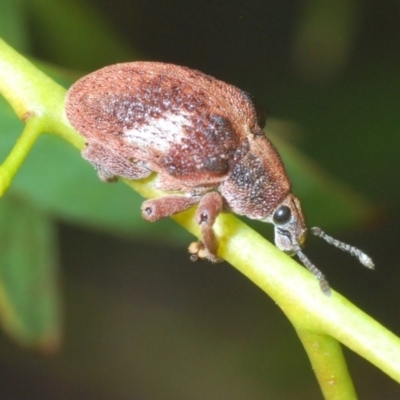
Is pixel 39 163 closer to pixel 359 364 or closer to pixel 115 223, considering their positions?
pixel 115 223

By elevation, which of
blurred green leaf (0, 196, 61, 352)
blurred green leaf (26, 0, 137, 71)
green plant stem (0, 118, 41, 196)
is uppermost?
green plant stem (0, 118, 41, 196)

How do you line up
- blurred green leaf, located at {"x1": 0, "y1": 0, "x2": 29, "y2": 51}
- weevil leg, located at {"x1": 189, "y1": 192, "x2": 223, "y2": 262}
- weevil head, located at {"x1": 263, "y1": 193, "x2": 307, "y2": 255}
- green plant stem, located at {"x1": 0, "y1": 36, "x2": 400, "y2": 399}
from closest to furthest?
1. green plant stem, located at {"x1": 0, "y1": 36, "x2": 400, "y2": 399}
2. weevil leg, located at {"x1": 189, "y1": 192, "x2": 223, "y2": 262}
3. weevil head, located at {"x1": 263, "y1": 193, "x2": 307, "y2": 255}
4. blurred green leaf, located at {"x1": 0, "y1": 0, "x2": 29, "y2": 51}

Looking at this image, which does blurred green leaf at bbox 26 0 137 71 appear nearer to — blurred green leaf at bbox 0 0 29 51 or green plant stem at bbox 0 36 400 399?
blurred green leaf at bbox 0 0 29 51

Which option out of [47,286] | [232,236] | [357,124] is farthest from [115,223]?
[357,124]

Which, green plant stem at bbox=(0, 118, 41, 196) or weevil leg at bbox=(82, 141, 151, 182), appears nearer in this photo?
green plant stem at bbox=(0, 118, 41, 196)

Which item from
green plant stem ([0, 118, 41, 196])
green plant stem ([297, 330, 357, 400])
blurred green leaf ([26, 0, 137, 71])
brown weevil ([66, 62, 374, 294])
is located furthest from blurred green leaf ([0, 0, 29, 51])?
green plant stem ([297, 330, 357, 400])

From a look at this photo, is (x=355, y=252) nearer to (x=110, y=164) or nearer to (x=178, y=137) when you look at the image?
(x=178, y=137)

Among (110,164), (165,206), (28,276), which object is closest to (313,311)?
(165,206)

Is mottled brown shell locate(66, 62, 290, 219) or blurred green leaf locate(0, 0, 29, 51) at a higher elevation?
mottled brown shell locate(66, 62, 290, 219)
